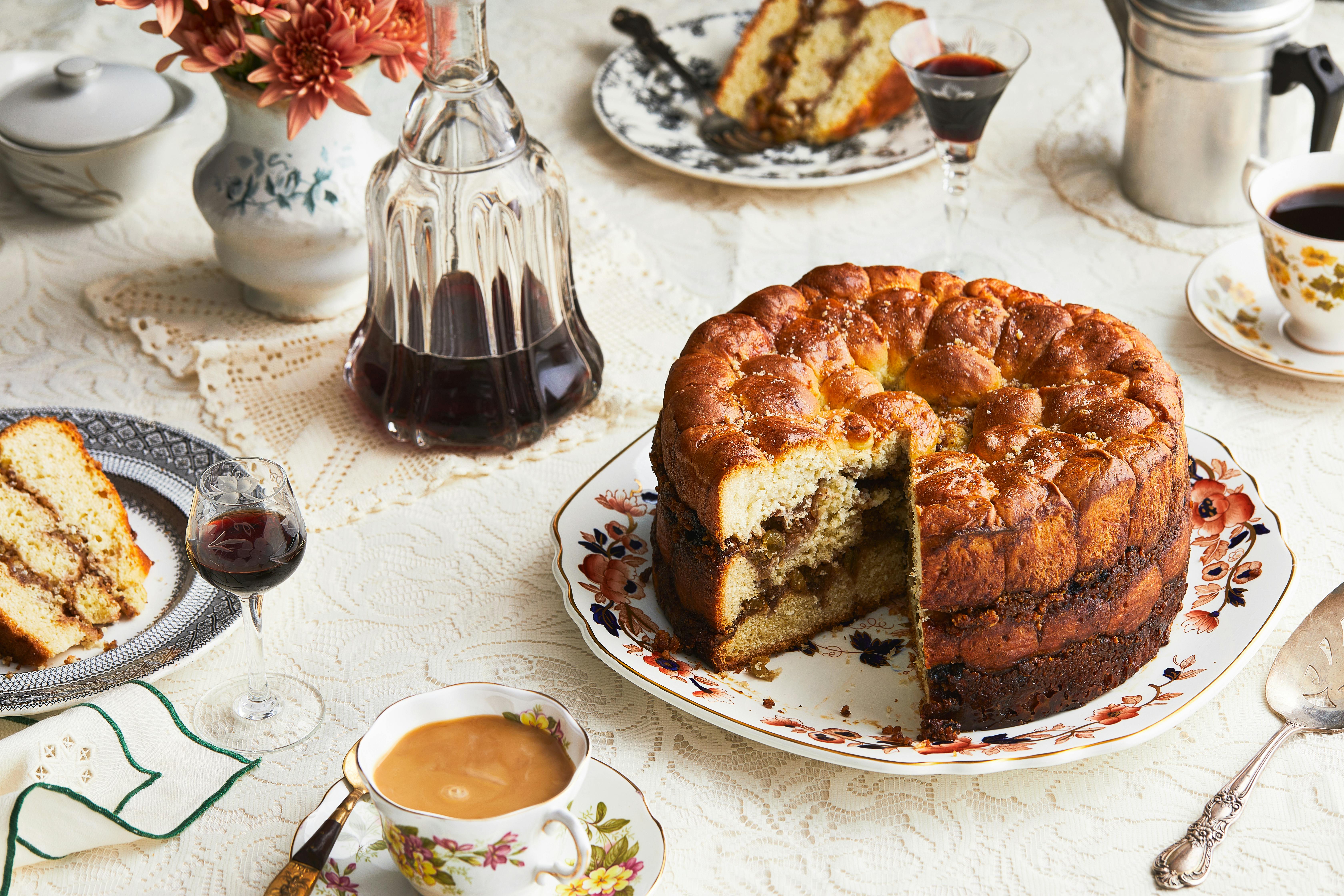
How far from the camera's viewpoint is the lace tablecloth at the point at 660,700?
6.57 feet

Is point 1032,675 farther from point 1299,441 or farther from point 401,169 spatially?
point 401,169

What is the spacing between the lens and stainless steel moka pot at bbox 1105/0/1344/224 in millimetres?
3164

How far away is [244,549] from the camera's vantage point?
2.02 meters

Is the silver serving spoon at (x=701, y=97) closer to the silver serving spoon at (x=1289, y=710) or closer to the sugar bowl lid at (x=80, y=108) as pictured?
the sugar bowl lid at (x=80, y=108)

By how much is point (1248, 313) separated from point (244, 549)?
2460mm

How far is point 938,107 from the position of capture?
308 cm

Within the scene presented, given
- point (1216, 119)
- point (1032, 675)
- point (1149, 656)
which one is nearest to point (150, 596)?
point (1032, 675)

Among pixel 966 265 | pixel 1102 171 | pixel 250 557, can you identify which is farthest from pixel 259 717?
pixel 1102 171

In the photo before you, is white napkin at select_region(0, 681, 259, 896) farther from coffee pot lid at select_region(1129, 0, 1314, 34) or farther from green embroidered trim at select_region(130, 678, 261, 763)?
coffee pot lid at select_region(1129, 0, 1314, 34)

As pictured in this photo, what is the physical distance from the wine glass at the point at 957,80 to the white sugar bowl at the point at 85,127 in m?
1.93

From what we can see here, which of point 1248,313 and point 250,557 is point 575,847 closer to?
point 250,557

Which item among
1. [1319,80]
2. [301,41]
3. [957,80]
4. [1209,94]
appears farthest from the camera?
[1209,94]

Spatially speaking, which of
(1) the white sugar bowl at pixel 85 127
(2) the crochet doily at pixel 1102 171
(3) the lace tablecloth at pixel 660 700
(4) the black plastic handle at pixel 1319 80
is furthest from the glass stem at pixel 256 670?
(4) the black plastic handle at pixel 1319 80

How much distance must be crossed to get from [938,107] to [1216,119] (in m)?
0.83
